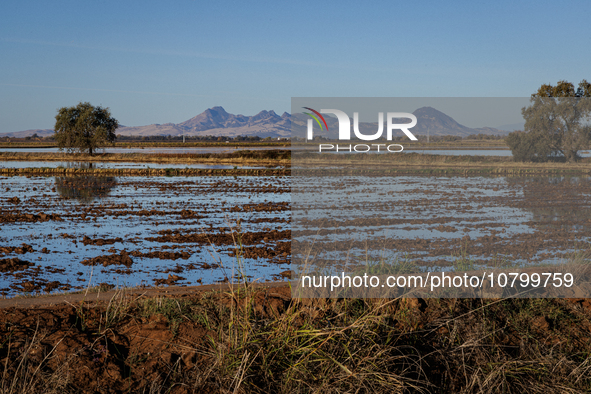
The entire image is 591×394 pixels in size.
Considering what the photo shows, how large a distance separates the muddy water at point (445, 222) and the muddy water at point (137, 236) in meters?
1.31

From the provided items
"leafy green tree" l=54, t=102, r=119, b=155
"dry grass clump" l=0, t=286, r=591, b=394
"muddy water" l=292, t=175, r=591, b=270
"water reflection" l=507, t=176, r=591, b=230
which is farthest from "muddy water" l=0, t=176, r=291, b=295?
"leafy green tree" l=54, t=102, r=119, b=155

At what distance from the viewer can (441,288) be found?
675cm

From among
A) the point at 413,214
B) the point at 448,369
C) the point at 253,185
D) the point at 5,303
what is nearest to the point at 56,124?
the point at 253,185

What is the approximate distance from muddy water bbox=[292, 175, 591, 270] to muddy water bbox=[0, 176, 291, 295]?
51.7 inches

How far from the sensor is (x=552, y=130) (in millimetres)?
18781

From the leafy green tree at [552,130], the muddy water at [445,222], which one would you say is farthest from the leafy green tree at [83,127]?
the leafy green tree at [552,130]

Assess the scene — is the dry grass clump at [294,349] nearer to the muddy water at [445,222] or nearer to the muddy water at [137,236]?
the muddy water at [137,236]

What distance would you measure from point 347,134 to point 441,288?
2.40 metres

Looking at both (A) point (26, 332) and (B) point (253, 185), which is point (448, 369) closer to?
(A) point (26, 332)

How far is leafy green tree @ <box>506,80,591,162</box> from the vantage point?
53.9 ft

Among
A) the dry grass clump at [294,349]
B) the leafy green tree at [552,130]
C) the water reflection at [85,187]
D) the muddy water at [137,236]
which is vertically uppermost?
the leafy green tree at [552,130]

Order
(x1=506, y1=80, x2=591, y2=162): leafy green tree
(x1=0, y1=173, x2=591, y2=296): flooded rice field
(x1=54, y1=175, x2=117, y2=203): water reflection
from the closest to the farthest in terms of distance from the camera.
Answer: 1. (x1=0, y1=173, x2=591, y2=296): flooded rice field
2. (x1=506, y1=80, x2=591, y2=162): leafy green tree
3. (x1=54, y1=175, x2=117, y2=203): water reflection

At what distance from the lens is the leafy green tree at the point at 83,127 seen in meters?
57.1

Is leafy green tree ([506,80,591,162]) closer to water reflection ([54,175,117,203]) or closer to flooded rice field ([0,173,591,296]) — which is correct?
flooded rice field ([0,173,591,296])
